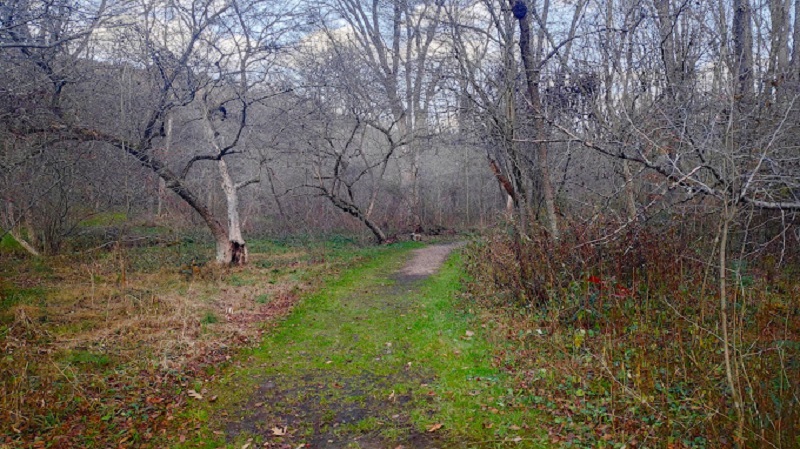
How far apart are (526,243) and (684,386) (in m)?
3.53

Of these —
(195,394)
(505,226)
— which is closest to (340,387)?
(195,394)

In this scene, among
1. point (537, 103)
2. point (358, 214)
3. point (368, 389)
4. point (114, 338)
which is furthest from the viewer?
point (358, 214)

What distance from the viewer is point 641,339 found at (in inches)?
205

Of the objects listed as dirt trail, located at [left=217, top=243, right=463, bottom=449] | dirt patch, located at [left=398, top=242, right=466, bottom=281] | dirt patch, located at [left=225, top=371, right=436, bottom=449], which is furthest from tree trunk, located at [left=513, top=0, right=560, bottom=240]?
dirt patch, located at [left=398, top=242, right=466, bottom=281]

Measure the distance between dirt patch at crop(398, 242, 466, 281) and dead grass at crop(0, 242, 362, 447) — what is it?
1921 millimetres

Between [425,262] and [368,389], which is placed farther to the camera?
[425,262]

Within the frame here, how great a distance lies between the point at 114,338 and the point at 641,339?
222 inches

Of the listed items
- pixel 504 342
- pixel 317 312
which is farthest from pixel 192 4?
pixel 504 342

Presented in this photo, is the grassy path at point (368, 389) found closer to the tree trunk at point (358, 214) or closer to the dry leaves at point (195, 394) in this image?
the dry leaves at point (195, 394)

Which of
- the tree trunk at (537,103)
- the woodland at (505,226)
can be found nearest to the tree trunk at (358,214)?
the woodland at (505,226)

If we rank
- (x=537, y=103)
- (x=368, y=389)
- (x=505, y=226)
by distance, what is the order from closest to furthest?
(x=368, y=389)
(x=537, y=103)
(x=505, y=226)

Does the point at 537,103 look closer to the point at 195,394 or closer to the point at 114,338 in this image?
the point at 195,394

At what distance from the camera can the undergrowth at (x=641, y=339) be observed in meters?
3.88

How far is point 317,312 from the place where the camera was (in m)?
8.05
